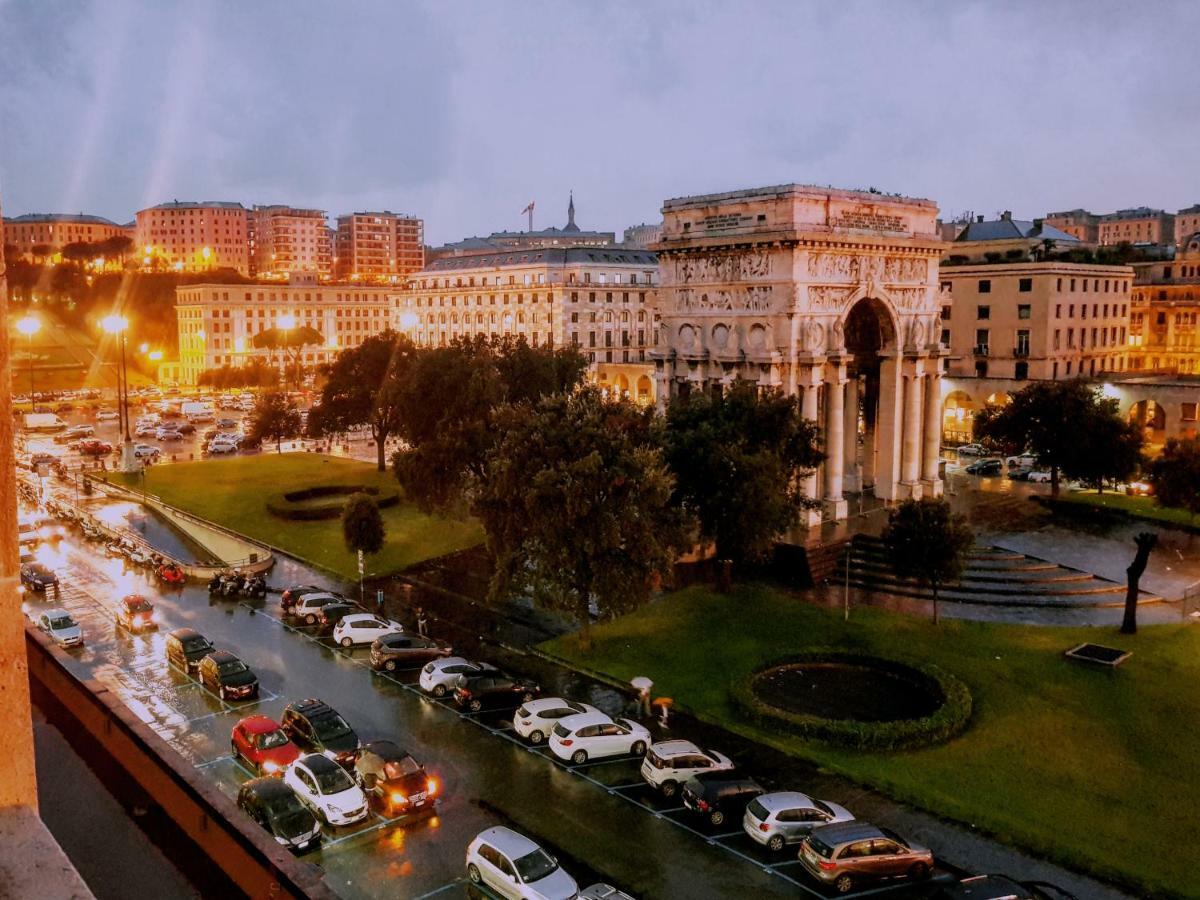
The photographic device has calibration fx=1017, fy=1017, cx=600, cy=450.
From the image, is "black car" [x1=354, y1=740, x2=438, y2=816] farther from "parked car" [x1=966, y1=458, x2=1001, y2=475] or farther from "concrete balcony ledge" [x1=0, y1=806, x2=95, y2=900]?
"parked car" [x1=966, y1=458, x2=1001, y2=475]

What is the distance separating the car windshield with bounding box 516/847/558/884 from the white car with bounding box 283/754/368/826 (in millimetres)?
5653

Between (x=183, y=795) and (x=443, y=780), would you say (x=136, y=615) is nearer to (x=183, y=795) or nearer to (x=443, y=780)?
(x=443, y=780)

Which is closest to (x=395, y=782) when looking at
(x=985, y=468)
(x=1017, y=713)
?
(x=1017, y=713)

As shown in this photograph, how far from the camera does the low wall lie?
14406 mm

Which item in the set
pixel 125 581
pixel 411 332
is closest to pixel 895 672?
pixel 125 581

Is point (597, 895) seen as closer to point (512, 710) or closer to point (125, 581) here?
point (512, 710)

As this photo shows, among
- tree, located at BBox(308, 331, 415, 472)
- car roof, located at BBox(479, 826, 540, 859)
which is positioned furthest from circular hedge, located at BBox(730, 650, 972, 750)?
tree, located at BBox(308, 331, 415, 472)

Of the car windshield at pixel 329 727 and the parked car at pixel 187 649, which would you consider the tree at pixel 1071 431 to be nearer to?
the car windshield at pixel 329 727

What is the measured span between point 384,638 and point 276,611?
863 centimetres

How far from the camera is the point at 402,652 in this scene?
35719 millimetres

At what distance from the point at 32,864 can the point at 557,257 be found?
110 m

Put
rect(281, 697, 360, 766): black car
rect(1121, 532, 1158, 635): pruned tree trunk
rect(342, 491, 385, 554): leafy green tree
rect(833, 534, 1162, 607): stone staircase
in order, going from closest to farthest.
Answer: rect(281, 697, 360, 766): black car
rect(1121, 532, 1158, 635): pruned tree trunk
rect(833, 534, 1162, 607): stone staircase
rect(342, 491, 385, 554): leafy green tree

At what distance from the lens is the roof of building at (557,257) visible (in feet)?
372

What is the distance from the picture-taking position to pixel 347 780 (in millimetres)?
25531
